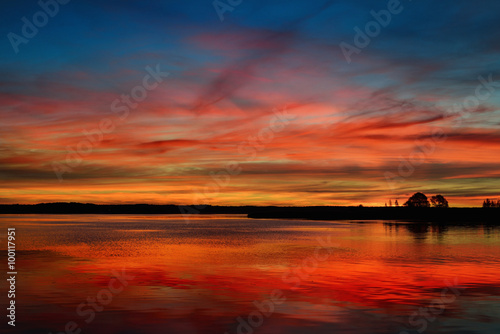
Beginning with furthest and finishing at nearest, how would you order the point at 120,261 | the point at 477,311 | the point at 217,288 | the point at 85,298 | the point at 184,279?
the point at 120,261 → the point at 184,279 → the point at 217,288 → the point at 85,298 → the point at 477,311

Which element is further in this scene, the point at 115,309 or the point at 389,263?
the point at 389,263

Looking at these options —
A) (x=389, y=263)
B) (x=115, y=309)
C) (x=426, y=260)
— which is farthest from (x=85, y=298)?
(x=426, y=260)

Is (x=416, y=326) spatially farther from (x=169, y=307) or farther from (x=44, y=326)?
(x=44, y=326)

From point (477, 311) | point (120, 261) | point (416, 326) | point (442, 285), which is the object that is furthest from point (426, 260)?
point (120, 261)

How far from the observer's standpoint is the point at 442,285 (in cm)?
2253

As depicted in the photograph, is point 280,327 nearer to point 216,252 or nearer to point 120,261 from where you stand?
point 120,261

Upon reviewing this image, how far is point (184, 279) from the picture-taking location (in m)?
24.5

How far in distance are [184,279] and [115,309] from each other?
7.12 meters

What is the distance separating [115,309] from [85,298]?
2505 millimetres

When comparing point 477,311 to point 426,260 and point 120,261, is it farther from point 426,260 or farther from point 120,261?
point 120,261

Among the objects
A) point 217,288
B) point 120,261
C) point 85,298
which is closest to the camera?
point 85,298

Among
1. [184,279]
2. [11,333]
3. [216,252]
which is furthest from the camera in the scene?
[216,252]

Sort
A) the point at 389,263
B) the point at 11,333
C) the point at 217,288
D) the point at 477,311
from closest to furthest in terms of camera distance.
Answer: the point at 11,333, the point at 477,311, the point at 217,288, the point at 389,263

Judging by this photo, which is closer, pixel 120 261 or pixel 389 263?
pixel 389 263
